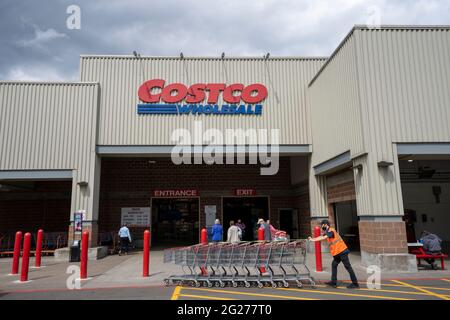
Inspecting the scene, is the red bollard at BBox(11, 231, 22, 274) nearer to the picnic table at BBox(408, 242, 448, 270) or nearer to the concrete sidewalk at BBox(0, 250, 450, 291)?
the concrete sidewalk at BBox(0, 250, 450, 291)

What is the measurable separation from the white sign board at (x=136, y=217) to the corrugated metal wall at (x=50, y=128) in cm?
490

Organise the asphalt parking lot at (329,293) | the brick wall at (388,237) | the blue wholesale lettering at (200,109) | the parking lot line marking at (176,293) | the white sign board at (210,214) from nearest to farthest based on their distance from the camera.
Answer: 1. the asphalt parking lot at (329,293)
2. the parking lot line marking at (176,293)
3. the brick wall at (388,237)
4. the blue wholesale lettering at (200,109)
5. the white sign board at (210,214)

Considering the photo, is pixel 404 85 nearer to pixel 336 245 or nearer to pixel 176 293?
pixel 336 245

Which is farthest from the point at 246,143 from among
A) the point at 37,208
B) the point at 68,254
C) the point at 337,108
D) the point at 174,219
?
the point at 37,208

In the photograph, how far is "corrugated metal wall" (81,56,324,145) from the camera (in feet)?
54.7

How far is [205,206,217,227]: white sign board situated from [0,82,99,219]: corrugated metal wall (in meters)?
7.11

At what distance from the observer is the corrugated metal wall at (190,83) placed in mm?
16688

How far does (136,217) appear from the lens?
20500 millimetres

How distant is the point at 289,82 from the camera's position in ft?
57.4

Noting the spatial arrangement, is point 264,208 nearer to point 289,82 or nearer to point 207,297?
point 289,82

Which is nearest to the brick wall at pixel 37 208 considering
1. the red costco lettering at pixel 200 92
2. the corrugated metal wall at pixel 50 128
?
the corrugated metal wall at pixel 50 128

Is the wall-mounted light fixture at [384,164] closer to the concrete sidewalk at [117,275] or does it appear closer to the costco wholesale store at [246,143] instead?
the costco wholesale store at [246,143]

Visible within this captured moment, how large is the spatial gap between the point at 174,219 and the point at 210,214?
2478 mm

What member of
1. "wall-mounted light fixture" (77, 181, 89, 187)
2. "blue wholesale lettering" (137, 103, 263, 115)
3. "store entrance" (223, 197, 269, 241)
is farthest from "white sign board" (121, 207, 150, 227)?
"blue wholesale lettering" (137, 103, 263, 115)
